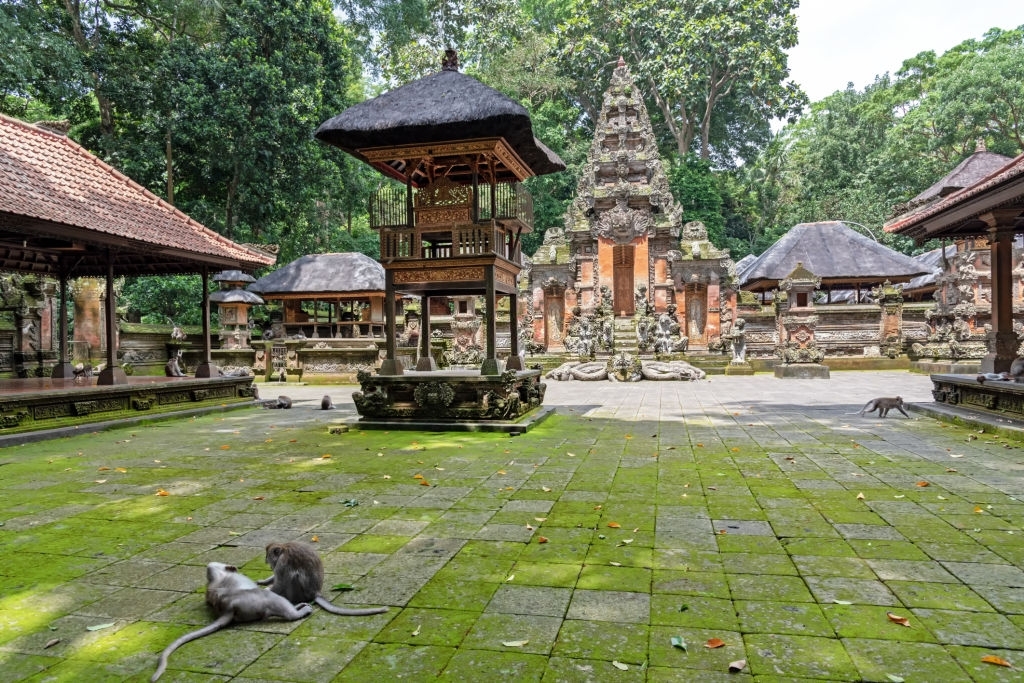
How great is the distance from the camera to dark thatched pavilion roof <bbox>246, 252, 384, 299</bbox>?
25.8 metres

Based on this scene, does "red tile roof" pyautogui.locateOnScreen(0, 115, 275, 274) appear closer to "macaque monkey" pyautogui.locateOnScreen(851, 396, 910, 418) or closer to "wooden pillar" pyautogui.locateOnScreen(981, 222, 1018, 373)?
"macaque monkey" pyautogui.locateOnScreen(851, 396, 910, 418)

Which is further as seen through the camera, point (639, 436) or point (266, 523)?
point (639, 436)

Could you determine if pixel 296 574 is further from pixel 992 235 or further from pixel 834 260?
pixel 834 260

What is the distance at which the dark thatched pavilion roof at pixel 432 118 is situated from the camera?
882 cm

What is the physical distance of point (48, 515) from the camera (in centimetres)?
469

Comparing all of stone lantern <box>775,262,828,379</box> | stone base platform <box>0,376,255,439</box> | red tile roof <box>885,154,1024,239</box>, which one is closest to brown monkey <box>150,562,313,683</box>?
stone base platform <box>0,376,255,439</box>

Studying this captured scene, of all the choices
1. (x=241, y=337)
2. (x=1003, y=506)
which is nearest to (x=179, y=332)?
(x=241, y=337)

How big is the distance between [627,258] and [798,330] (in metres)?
7.92

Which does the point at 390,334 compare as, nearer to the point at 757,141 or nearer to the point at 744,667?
the point at 744,667

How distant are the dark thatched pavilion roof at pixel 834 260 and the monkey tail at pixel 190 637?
94.4 feet

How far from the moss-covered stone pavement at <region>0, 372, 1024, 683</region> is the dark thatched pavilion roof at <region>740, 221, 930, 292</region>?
23.0 meters

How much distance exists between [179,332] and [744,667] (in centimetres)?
2228

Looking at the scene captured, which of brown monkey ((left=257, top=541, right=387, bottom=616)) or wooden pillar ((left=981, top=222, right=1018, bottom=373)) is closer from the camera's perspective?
brown monkey ((left=257, top=541, right=387, bottom=616))

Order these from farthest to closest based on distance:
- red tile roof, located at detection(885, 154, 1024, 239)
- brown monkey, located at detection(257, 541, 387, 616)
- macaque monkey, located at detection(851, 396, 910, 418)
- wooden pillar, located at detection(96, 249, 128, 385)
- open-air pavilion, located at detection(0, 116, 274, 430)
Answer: wooden pillar, located at detection(96, 249, 128, 385), macaque monkey, located at detection(851, 396, 910, 418), open-air pavilion, located at detection(0, 116, 274, 430), red tile roof, located at detection(885, 154, 1024, 239), brown monkey, located at detection(257, 541, 387, 616)
